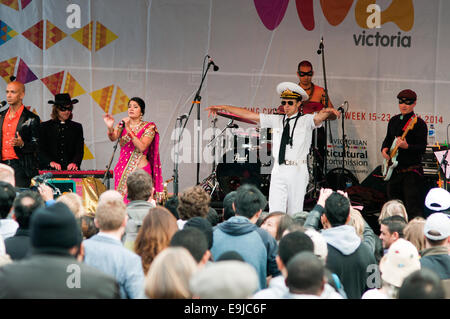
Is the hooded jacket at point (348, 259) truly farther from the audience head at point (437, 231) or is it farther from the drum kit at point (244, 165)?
the drum kit at point (244, 165)

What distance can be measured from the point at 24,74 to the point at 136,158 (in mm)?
2963

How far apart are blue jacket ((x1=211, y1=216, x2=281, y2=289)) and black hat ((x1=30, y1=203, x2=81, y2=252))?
4.63 ft

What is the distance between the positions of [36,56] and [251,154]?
341 centimetres

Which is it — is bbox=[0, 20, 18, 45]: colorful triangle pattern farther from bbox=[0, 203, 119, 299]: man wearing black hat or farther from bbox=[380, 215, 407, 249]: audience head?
bbox=[0, 203, 119, 299]: man wearing black hat

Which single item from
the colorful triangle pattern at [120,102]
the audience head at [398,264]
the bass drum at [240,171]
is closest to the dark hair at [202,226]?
the audience head at [398,264]

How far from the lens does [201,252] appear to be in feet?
10.6

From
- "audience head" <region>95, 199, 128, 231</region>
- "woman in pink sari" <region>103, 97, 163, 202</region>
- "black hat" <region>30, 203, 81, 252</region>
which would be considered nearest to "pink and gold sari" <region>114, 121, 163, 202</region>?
"woman in pink sari" <region>103, 97, 163, 202</region>

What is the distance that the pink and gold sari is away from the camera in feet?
23.8

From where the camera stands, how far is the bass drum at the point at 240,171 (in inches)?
346

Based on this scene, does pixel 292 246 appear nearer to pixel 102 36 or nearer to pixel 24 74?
pixel 102 36

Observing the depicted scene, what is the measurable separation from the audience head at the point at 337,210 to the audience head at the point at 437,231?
54 centimetres

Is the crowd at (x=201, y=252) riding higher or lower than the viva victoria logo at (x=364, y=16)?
lower

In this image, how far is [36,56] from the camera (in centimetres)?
930

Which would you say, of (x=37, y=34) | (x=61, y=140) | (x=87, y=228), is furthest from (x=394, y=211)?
(x=37, y=34)
